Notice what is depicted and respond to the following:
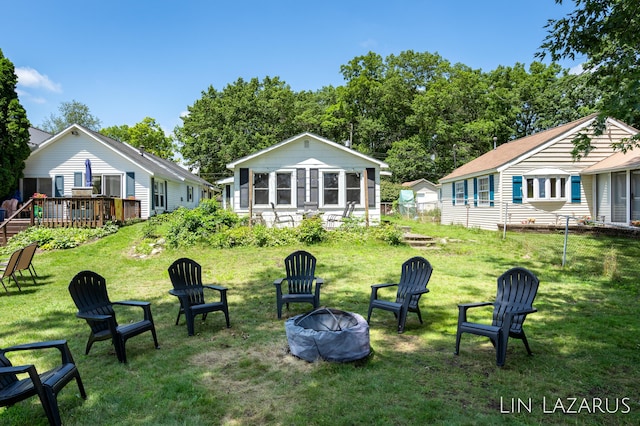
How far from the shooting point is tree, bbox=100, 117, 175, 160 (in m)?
50.1

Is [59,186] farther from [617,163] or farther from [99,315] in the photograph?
[617,163]

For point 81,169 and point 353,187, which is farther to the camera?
point 81,169

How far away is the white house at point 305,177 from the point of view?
1622cm

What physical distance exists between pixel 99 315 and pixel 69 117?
54.8m

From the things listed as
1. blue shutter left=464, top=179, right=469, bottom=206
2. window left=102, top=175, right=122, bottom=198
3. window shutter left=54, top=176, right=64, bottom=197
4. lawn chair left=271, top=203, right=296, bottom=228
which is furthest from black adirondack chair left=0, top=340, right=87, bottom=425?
blue shutter left=464, top=179, right=469, bottom=206

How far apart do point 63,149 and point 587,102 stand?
120ft

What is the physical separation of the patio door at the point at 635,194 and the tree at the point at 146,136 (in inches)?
1921

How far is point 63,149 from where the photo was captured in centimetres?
1903

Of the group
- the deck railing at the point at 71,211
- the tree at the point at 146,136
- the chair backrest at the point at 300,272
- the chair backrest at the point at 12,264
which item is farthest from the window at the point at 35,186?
the tree at the point at 146,136

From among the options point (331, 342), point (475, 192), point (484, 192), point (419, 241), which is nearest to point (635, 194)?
point (484, 192)

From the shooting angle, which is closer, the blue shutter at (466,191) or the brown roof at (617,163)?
the brown roof at (617,163)

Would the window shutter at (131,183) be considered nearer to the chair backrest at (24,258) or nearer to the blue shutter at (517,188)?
the chair backrest at (24,258)

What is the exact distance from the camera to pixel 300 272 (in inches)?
262

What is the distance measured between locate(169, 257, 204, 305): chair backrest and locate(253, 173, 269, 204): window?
408 inches
